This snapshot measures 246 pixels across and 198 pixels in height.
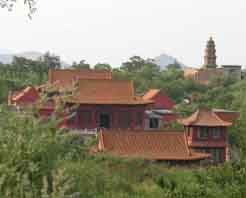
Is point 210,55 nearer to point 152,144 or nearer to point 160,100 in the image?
point 160,100

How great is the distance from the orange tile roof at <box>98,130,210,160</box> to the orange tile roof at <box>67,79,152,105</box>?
671cm

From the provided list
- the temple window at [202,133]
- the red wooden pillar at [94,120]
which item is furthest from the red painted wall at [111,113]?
A: the temple window at [202,133]

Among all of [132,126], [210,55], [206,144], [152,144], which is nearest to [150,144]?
[152,144]

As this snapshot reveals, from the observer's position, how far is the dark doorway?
1064 inches

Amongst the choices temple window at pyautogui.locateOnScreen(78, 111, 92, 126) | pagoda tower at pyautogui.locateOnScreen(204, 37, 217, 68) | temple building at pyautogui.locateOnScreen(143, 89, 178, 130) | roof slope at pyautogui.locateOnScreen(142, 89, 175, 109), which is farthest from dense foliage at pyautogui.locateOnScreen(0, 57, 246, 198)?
pagoda tower at pyautogui.locateOnScreen(204, 37, 217, 68)

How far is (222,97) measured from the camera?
44938mm

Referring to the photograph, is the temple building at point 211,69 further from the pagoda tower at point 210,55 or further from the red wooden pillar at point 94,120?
the red wooden pillar at point 94,120

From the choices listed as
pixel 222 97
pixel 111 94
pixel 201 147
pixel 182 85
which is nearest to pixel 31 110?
pixel 201 147

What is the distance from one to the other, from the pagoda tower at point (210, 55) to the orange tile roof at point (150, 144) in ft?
149

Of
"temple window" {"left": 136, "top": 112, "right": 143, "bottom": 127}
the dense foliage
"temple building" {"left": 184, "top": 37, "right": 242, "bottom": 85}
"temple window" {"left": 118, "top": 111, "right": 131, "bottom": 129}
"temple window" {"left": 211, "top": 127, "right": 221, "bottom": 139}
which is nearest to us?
the dense foliage

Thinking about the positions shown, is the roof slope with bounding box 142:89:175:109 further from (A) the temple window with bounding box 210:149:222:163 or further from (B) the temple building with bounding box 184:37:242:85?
(B) the temple building with bounding box 184:37:242:85

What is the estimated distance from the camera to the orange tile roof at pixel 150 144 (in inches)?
765

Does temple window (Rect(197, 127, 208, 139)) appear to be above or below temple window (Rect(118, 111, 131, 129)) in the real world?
below

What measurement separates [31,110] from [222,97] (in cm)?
3882
